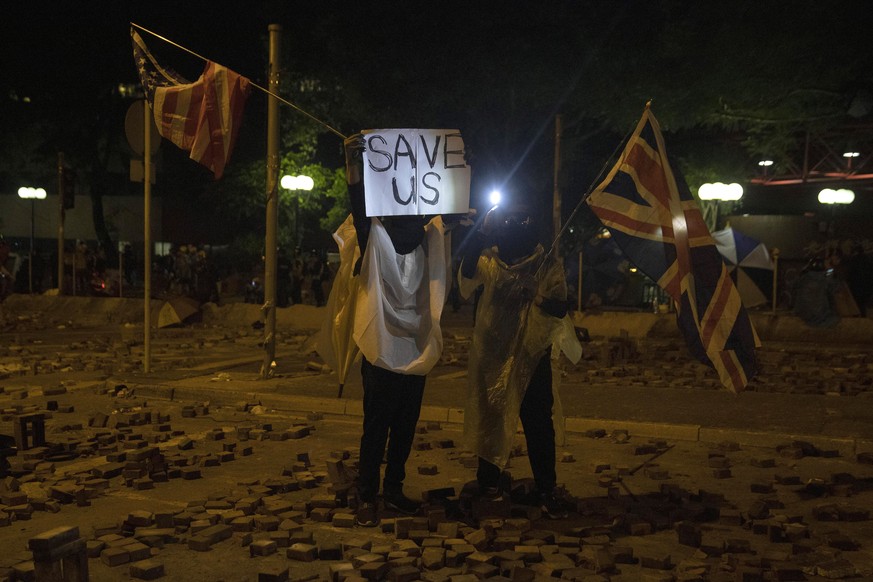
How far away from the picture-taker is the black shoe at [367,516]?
579 centimetres

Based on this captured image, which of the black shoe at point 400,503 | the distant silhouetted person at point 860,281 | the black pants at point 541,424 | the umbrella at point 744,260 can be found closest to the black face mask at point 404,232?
the black pants at point 541,424

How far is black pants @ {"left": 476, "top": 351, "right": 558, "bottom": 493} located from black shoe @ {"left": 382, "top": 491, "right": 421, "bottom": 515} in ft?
2.64

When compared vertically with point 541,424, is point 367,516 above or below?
below

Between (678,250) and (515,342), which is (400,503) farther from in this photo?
(678,250)

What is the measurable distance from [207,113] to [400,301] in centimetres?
480

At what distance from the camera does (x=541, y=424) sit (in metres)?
6.11

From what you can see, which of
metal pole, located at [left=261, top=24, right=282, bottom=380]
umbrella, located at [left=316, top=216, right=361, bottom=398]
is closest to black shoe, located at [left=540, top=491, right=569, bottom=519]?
umbrella, located at [left=316, top=216, right=361, bottom=398]

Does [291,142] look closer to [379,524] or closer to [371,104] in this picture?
[371,104]

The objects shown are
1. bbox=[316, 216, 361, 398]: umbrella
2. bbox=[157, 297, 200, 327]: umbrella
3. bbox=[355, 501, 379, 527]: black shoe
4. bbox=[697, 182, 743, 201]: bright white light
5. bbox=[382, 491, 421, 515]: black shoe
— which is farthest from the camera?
bbox=[697, 182, 743, 201]: bright white light

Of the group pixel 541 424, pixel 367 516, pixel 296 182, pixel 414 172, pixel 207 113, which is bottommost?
pixel 367 516

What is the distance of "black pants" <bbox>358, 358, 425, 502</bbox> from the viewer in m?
5.93

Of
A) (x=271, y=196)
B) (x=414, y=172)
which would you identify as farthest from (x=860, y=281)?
(x=414, y=172)

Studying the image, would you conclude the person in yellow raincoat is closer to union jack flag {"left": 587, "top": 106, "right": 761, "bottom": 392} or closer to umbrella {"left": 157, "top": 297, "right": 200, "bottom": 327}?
union jack flag {"left": 587, "top": 106, "right": 761, "bottom": 392}

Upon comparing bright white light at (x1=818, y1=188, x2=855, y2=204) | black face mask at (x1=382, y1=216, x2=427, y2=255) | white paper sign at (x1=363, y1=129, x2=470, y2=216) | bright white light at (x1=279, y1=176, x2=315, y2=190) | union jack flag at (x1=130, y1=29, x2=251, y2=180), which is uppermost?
bright white light at (x1=279, y1=176, x2=315, y2=190)
